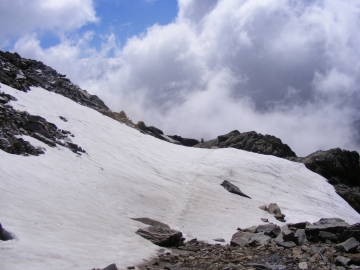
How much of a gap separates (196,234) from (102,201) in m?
4.35

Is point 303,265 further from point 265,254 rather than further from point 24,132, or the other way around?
point 24,132

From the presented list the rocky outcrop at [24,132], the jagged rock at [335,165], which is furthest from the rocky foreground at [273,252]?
the jagged rock at [335,165]

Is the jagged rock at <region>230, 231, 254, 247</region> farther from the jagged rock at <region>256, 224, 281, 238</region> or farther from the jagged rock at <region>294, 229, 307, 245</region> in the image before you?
the jagged rock at <region>294, 229, 307, 245</region>

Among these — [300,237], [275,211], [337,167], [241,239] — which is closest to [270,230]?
[241,239]

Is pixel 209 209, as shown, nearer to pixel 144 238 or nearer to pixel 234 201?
pixel 234 201

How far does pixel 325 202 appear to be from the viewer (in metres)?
31.7

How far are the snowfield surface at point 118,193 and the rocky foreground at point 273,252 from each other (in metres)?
1.16

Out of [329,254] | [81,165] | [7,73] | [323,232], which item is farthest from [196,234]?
[7,73]

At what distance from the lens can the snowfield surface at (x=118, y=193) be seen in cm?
1198

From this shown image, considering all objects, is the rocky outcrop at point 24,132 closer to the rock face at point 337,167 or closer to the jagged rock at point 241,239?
the jagged rock at point 241,239

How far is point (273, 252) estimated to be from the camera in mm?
12992

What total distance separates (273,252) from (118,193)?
960 centimetres

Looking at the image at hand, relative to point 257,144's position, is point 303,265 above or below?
below

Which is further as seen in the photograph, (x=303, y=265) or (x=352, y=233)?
(x=352, y=233)
